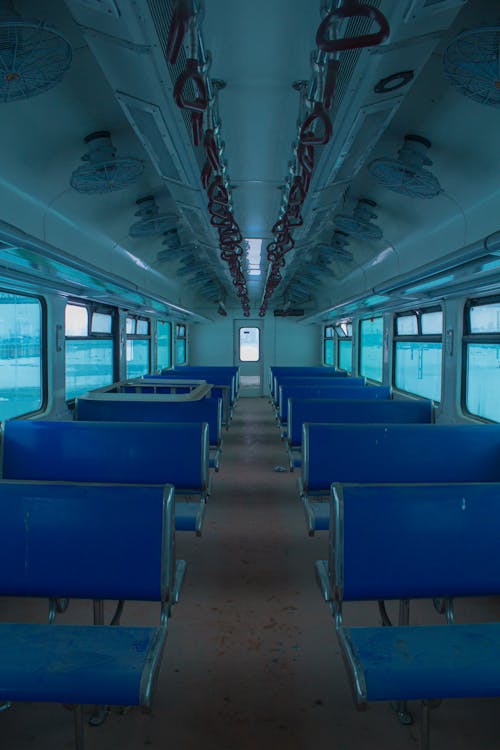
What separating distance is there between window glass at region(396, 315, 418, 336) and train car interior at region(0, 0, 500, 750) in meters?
1.02

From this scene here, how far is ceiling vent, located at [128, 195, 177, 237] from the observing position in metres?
5.34

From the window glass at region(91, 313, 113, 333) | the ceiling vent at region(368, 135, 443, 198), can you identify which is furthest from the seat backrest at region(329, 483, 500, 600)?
the window glass at region(91, 313, 113, 333)

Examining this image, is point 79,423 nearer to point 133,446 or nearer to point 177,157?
point 133,446

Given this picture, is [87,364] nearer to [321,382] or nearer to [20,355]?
[20,355]

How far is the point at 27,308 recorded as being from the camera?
17.5ft

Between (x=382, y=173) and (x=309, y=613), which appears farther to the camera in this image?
(x=382, y=173)

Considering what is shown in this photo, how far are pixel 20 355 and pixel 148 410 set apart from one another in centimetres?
146

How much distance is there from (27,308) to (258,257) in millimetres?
2913

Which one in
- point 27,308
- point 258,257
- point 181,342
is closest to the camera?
point 27,308

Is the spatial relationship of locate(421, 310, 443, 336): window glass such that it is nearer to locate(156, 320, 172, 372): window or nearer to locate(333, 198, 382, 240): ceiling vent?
locate(333, 198, 382, 240): ceiling vent

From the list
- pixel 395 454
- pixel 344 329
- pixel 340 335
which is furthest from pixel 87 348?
pixel 340 335

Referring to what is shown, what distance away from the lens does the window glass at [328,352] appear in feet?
51.2

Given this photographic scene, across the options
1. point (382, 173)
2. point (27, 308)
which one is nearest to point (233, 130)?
point (382, 173)

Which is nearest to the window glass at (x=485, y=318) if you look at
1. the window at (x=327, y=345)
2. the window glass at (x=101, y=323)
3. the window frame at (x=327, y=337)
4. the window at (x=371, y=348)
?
the window at (x=371, y=348)
